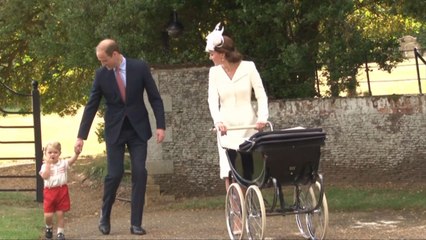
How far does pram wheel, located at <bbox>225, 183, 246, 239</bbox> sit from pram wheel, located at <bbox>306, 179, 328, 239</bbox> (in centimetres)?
65

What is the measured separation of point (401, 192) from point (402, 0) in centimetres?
263

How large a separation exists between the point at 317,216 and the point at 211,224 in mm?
2131

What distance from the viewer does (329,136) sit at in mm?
12297

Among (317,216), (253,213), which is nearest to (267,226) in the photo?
(317,216)

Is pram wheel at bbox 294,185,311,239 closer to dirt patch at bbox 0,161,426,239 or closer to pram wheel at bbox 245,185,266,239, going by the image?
dirt patch at bbox 0,161,426,239

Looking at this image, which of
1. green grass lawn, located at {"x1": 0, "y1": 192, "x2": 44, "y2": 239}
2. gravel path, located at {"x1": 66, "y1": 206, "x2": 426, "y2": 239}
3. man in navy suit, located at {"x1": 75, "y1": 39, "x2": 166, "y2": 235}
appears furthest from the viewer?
green grass lawn, located at {"x1": 0, "y1": 192, "x2": 44, "y2": 239}

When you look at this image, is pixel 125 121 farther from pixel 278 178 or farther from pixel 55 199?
pixel 278 178

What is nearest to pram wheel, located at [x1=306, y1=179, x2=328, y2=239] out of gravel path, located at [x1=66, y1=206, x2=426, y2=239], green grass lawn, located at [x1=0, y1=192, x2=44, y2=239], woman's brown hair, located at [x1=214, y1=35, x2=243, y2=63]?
gravel path, located at [x1=66, y1=206, x2=426, y2=239]

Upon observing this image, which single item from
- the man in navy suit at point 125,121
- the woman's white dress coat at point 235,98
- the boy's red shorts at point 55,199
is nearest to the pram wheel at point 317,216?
the woman's white dress coat at point 235,98

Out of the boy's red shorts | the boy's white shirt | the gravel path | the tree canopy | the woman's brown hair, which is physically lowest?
the gravel path

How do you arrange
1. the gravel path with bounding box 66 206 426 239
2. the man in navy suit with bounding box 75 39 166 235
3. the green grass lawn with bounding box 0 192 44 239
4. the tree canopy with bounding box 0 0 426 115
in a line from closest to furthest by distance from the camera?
the gravel path with bounding box 66 206 426 239 → the man in navy suit with bounding box 75 39 166 235 → the green grass lawn with bounding box 0 192 44 239 → the tree canopy with bounding box 0 0 426 115

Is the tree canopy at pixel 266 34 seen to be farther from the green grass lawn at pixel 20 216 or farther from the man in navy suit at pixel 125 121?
the man in navy suit at pixel 125 121

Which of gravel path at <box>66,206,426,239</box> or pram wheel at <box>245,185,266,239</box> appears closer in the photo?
pram wheel at <box>245,185,266,239</box>

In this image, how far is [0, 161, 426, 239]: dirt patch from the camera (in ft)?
27.9
